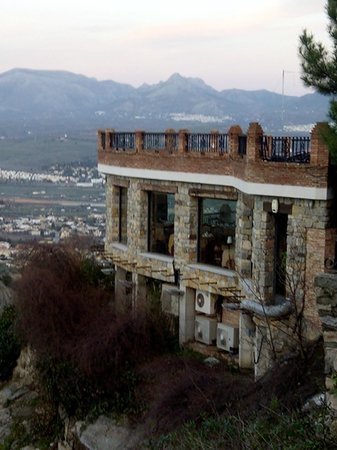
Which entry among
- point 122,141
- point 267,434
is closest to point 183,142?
point 122,141

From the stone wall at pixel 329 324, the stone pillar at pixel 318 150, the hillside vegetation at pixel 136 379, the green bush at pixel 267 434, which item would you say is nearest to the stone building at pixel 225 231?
the stone pillar at pixel 318 150

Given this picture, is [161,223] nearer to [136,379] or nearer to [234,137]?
[234,137]

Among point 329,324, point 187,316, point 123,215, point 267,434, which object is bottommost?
point 187,316

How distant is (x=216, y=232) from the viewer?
21141 millimetres

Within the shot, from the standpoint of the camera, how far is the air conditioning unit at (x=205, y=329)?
69.8 ft

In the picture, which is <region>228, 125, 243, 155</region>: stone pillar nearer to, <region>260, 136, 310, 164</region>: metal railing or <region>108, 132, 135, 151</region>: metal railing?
<region>260, 136, 310, 164</region>: metal railing

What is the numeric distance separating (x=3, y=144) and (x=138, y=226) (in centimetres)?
11085

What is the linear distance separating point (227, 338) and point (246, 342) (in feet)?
3.66

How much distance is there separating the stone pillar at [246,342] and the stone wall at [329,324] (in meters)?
7.88

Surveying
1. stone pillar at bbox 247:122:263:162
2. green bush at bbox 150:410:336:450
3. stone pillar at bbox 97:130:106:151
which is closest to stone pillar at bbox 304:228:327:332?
stone pillar at bbox 247:122:263:162

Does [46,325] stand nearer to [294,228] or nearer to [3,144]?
[294,228]

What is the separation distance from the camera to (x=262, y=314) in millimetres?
17250

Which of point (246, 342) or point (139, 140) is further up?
point (139, 140)

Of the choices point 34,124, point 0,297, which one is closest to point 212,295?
point 0,297
